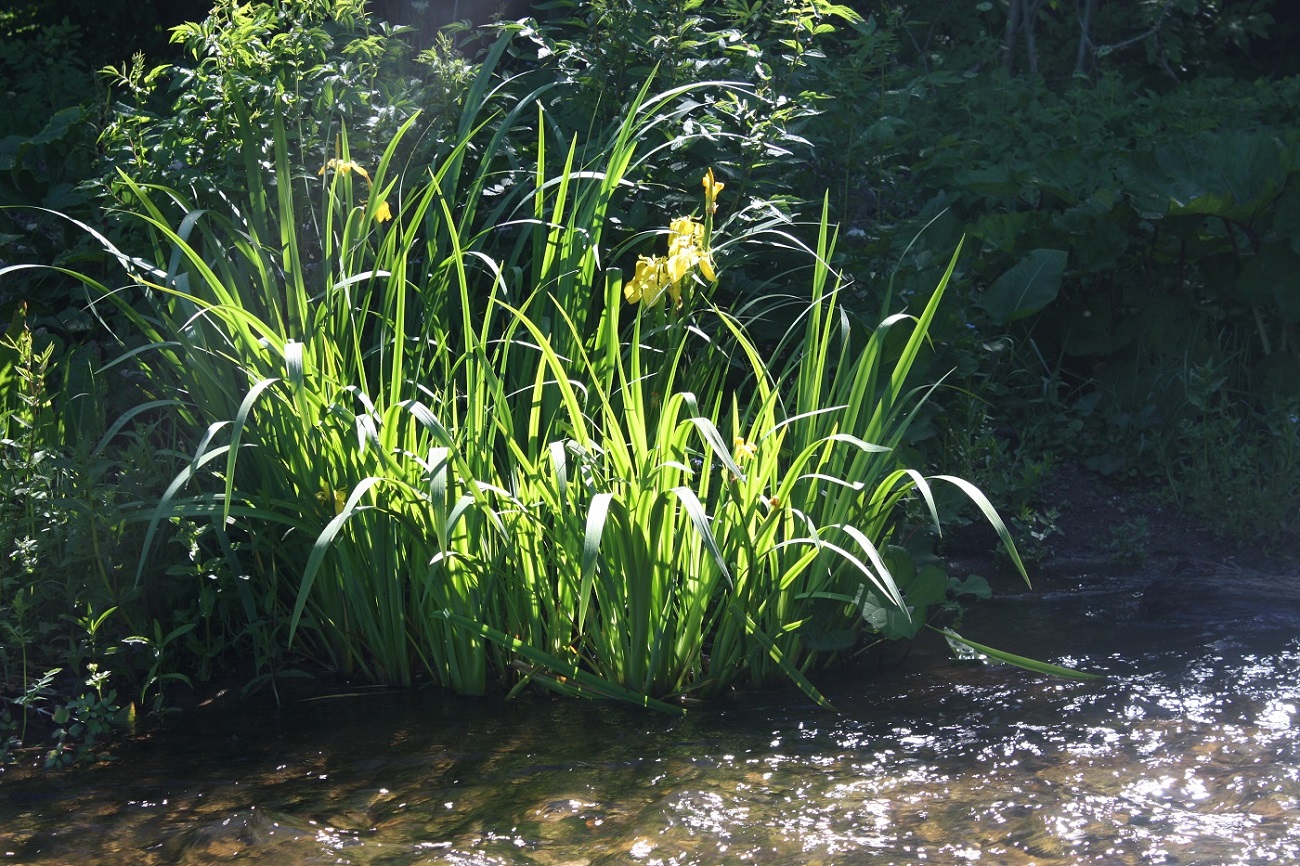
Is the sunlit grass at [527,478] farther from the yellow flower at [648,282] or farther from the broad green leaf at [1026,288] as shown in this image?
the broad green leaf at [1026,288]

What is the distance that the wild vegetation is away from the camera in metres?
2.25

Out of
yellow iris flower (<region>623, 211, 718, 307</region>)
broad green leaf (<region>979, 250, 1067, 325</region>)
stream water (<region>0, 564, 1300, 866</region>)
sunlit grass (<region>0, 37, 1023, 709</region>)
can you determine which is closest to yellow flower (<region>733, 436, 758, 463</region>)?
Result: sunlit grass (<region>0, 37, 1023, 709</region>)

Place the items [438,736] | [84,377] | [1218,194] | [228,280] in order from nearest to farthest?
1. [438,736]
2. [228,280]
3. [84,377]
4. [1218,194]

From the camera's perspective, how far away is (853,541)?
2.38 meters

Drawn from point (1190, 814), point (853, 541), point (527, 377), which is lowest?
point (1190, 814)

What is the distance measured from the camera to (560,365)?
2.23 metres

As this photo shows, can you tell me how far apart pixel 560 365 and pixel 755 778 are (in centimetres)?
78

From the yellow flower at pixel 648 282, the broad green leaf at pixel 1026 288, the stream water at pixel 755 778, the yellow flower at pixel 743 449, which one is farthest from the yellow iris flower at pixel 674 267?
the broad green leaf at pixel 1026 288

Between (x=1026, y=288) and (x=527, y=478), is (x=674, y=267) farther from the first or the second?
(x=1026, y=288)

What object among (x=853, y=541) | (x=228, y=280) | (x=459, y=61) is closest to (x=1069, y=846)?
(x=853, y=541)

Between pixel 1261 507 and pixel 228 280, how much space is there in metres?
2.53

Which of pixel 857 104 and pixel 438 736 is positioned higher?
pixel 857 104

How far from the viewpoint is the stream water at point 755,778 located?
5.95ft

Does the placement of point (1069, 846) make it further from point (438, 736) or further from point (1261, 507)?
point (1261, 507)
